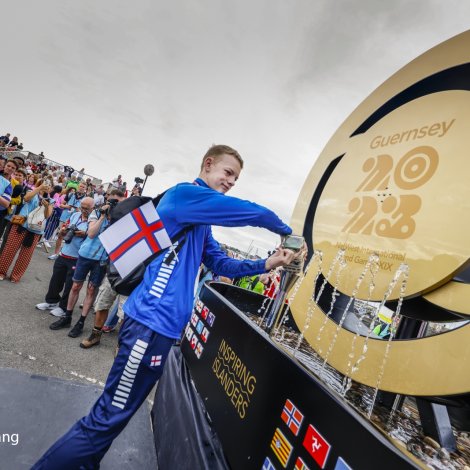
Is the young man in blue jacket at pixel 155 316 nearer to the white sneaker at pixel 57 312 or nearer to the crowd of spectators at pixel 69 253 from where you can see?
the crowd of spectators at pixel 69 253

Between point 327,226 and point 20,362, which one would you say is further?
point 20,362

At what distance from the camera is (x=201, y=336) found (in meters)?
1.91

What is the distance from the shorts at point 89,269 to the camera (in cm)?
425

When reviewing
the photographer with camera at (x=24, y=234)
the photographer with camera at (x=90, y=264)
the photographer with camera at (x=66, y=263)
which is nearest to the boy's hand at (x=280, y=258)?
the photographer with camera at (x=90, y=264)

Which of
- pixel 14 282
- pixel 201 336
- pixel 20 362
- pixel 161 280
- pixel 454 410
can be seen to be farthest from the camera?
pixel 14 282

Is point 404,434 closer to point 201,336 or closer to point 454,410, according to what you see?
point 454,410

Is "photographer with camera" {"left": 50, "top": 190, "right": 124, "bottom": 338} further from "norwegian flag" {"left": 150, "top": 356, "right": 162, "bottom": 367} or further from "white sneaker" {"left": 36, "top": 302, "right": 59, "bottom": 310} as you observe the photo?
"norwegian flag" {"left": 150, "top": 356, "right": 162, "bottom": 367}

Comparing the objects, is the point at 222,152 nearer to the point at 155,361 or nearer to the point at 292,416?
the point at 155,361

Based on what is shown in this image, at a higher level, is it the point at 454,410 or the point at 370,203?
the point at 370,203

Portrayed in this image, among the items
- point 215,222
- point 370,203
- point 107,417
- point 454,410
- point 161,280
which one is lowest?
point 107,417

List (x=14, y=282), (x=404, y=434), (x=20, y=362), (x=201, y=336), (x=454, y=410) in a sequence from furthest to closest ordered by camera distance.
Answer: (x=14, y=282), (x=20, y=362), (x=201, y=336), (x=454, y=410), (x=404, y=434)

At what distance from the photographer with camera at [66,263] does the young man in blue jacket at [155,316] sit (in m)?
3.42

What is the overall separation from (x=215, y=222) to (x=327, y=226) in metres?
1.03

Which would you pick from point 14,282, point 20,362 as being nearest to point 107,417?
point 20,362
